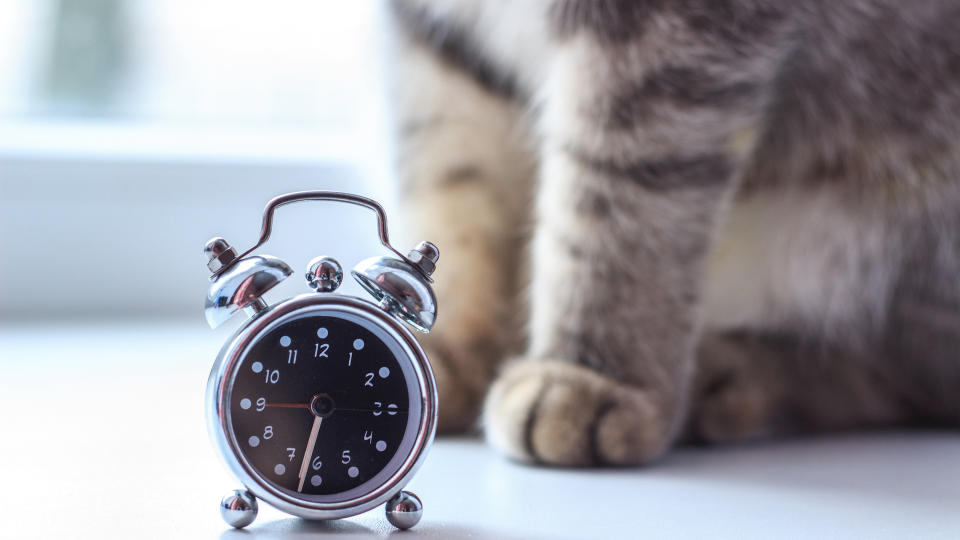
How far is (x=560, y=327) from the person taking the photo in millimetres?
875

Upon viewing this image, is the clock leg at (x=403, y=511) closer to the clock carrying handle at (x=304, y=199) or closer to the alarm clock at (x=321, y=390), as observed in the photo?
the alarm clock at (x=321, y=390)

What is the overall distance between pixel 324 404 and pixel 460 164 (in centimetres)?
63

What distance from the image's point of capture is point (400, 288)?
595mm

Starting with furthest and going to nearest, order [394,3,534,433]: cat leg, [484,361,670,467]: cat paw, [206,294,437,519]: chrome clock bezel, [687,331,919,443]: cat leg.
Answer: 1. [394,3,534,433]: cat leg
2. [687,331,919,443]: cat leg
3. [484,361,670,467]: cat paw
4. [206,294,437,519]: chrome clock bezel

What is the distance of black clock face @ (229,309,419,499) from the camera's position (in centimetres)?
58

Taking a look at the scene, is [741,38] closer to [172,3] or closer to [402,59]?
[402,59]

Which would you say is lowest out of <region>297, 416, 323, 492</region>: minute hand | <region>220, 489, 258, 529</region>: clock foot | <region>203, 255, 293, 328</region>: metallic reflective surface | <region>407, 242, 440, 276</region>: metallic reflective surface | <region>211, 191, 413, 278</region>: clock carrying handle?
<region>220, 489, 258, 529</region>: clock foot

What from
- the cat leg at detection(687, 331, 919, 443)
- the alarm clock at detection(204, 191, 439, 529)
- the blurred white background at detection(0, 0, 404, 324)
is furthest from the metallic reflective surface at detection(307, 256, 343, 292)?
the blurred white background at detection(0, 0, 404, 324)

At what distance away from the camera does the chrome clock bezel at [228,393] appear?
57cm

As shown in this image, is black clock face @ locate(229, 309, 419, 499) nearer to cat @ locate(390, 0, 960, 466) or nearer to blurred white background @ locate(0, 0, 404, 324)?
cat @ locate(390, 0, 960, 466)

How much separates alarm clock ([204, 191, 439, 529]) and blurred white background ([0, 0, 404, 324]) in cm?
104

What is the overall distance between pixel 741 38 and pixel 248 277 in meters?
0.53

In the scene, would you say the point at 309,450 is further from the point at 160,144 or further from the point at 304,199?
the point at 160,144

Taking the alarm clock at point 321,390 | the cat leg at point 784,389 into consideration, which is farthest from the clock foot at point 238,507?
the cat leg at point 784,389
